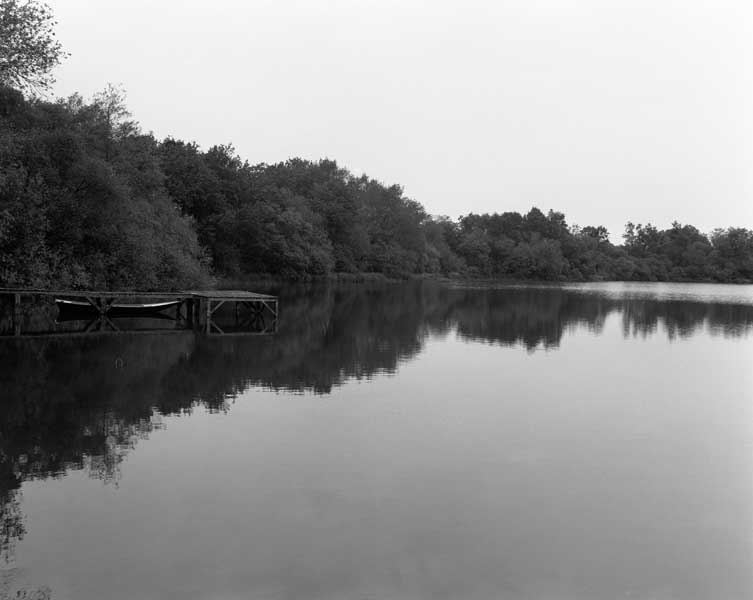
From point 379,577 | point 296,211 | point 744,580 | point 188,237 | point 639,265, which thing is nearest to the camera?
point 379,577

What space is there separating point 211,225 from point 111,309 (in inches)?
1476

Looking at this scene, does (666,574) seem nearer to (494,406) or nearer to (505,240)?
(494,406)

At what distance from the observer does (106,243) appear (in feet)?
115

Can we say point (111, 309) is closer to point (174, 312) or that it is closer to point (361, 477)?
point (174, 312)

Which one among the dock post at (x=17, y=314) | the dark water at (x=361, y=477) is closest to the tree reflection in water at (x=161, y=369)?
the dark water at (x=361, y=477)

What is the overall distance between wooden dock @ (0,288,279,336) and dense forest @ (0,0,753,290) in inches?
64.9

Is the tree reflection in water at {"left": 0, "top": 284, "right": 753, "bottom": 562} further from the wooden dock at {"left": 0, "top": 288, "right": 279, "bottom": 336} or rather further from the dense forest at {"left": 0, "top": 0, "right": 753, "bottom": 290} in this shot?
the dense forest at {"left": 0, "top": 0, "right": 753, "bottom": 290}

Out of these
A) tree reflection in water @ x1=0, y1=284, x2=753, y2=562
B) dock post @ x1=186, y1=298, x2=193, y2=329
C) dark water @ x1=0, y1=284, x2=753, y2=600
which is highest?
dock post @ x1=186, y1=298, x2=193, y2=329

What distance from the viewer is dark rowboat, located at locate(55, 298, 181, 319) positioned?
30266 millimetres

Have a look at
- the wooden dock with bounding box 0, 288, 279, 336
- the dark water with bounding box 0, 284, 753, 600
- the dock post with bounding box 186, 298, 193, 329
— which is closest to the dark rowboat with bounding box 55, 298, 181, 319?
the wooden dock with bounding box 0, 288, 279, 336

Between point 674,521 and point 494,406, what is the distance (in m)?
7.32

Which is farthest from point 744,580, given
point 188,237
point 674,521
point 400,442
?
point 188,237

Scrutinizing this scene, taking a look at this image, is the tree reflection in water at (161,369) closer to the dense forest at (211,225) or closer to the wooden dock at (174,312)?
the wooden dock at (174,312)

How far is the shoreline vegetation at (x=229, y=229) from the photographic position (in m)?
31.3
